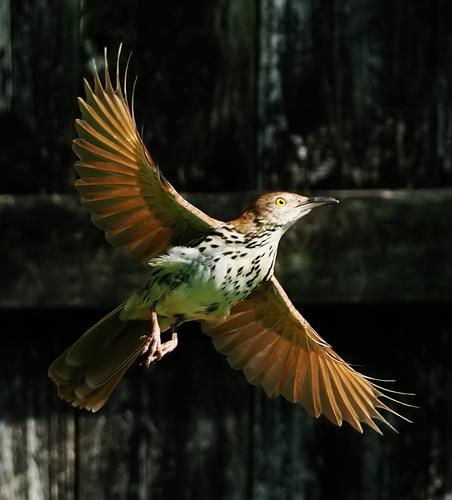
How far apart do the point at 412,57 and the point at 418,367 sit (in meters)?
0.70

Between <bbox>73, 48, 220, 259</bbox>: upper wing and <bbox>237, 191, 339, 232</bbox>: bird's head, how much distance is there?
0.08 metres

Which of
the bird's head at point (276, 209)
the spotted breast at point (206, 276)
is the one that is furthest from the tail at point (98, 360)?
the bird's head at point (276, 209)

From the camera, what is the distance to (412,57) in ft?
9.89

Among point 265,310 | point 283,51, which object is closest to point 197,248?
point 265,310

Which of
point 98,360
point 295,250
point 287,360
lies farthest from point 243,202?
point 98,360

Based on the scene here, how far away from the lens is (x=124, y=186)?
7.80ft

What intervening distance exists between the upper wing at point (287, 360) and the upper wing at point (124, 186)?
0.25 m

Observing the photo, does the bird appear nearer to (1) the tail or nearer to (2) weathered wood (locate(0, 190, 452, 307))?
(1) the tail

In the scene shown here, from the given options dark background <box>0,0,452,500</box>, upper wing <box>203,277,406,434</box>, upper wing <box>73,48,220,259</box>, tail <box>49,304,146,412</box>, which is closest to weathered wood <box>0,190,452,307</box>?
dark background <box>0,0,452,500</box>

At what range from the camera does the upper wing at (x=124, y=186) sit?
7.49ft

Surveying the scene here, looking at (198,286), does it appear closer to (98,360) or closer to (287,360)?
(98,360)

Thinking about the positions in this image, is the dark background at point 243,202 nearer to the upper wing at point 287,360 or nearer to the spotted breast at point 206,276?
the upper wing at point 287,360

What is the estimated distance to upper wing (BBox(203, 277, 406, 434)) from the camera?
2.60m

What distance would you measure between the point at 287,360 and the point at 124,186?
56 centimetres
